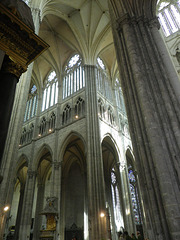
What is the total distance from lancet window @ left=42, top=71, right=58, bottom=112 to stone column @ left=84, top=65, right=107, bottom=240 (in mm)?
4736

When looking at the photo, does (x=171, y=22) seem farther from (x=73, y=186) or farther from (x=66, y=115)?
(x=73, y=186)

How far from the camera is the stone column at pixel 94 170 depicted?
10969 mm

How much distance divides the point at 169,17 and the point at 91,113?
8.13m

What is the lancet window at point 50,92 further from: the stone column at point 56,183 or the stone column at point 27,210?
the stone column at point 27,210

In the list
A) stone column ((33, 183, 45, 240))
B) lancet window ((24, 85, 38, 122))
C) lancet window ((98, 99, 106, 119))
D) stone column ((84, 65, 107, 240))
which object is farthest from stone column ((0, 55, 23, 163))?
lancet window ((24, 85, 38, 122))

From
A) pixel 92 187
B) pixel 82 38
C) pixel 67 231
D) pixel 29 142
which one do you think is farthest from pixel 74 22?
pixel 67 231

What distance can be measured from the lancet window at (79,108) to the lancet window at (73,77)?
1.53 meters

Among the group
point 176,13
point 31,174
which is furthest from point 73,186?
point 176,13

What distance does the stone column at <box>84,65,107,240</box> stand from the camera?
432 inches

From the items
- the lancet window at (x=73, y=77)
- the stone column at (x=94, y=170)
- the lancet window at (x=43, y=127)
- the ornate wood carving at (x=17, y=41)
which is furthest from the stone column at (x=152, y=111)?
the lancet window at (x=43, y=127)

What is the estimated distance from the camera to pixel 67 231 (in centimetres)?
1741

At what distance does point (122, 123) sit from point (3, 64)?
16.1m

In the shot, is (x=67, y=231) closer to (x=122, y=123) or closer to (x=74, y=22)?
(x=122, y=123)

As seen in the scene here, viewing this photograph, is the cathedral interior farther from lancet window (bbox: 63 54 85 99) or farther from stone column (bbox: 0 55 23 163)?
lancet window (bbox: 63 54 85 99)
